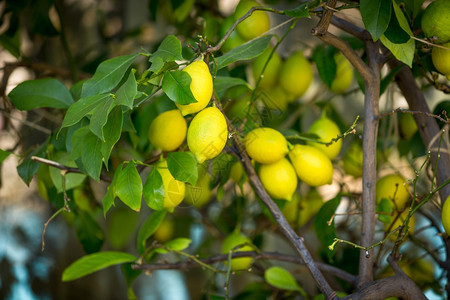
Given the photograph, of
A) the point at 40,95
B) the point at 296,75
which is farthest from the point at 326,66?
the point at 40,95

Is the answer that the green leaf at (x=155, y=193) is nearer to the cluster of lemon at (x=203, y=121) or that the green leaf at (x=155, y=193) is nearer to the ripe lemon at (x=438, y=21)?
the cluster of lemon at (x=203, y=121)

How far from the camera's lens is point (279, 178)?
0.62 meters

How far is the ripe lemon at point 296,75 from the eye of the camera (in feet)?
2.61

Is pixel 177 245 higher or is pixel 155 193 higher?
pixel 155 193

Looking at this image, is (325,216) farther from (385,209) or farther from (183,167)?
(183,167)

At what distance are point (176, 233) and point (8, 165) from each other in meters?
0.62

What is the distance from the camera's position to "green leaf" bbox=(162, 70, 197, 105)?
0.45 metres

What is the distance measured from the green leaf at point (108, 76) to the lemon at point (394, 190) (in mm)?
365

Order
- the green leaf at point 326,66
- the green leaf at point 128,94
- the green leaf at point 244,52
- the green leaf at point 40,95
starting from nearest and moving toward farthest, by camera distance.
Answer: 1. the green leaf at point 128,94
2. the green leaf at point 244,52
3. the green leaf at point 40,95
4. the green leaf at point 326,66

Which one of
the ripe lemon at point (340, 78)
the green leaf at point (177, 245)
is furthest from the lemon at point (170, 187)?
the ripe lemon at point (340, 78)

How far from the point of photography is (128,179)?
524 mm

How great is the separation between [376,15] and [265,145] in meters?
0.18

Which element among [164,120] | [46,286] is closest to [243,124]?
[164,120]

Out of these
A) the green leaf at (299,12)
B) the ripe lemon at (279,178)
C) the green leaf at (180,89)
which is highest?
the green leaf at (299,12)
